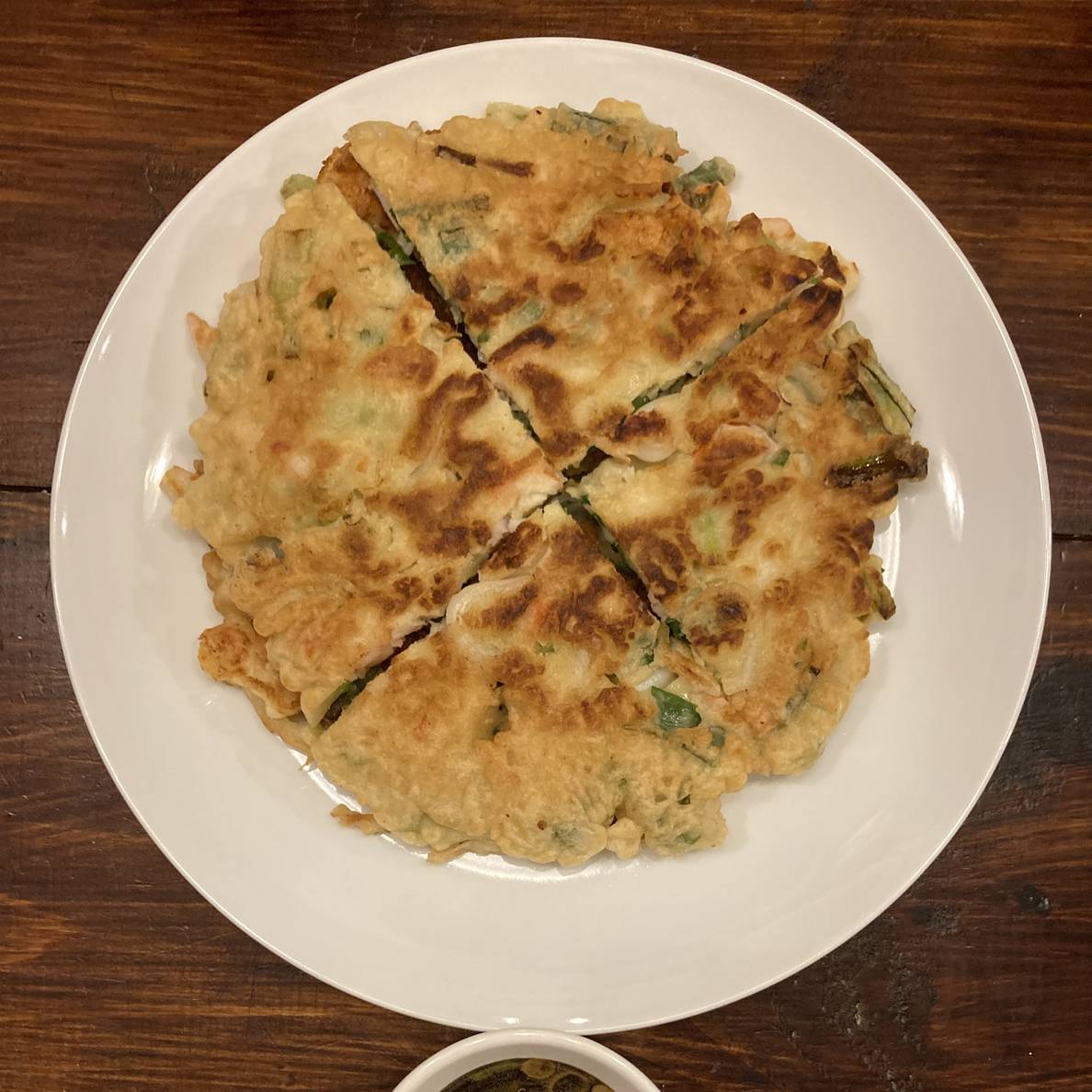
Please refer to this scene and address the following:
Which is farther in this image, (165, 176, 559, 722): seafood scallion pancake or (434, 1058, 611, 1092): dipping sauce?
(434, 1058, 611, 1092): dipping sauce

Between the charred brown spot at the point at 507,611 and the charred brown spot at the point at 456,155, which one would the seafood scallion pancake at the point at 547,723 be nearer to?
the charred brown spot at the point at 507,611

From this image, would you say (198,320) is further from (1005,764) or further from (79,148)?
(1005,764)

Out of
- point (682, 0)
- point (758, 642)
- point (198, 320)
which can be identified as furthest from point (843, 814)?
point (682, 0)

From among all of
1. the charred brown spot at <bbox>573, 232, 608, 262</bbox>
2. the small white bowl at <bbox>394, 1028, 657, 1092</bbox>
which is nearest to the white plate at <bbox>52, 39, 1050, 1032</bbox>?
the small white bowl at <bbox>394, 1028, 657, 1092</bbox>

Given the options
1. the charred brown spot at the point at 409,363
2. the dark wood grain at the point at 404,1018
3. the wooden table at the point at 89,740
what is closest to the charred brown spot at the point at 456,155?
the charred brown spot at the point at 409,363

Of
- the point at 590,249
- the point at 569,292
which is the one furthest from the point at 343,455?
the point at 590,249

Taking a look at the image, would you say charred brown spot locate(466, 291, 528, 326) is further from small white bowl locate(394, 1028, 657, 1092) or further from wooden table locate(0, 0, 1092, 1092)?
small white bowl locate(394, 1028, 657, 1092)

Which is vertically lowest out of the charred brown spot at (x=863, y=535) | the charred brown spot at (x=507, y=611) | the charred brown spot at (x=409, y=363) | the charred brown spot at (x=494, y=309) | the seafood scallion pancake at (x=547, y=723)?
the seafood scallion pancake at (x=547, y=723)
